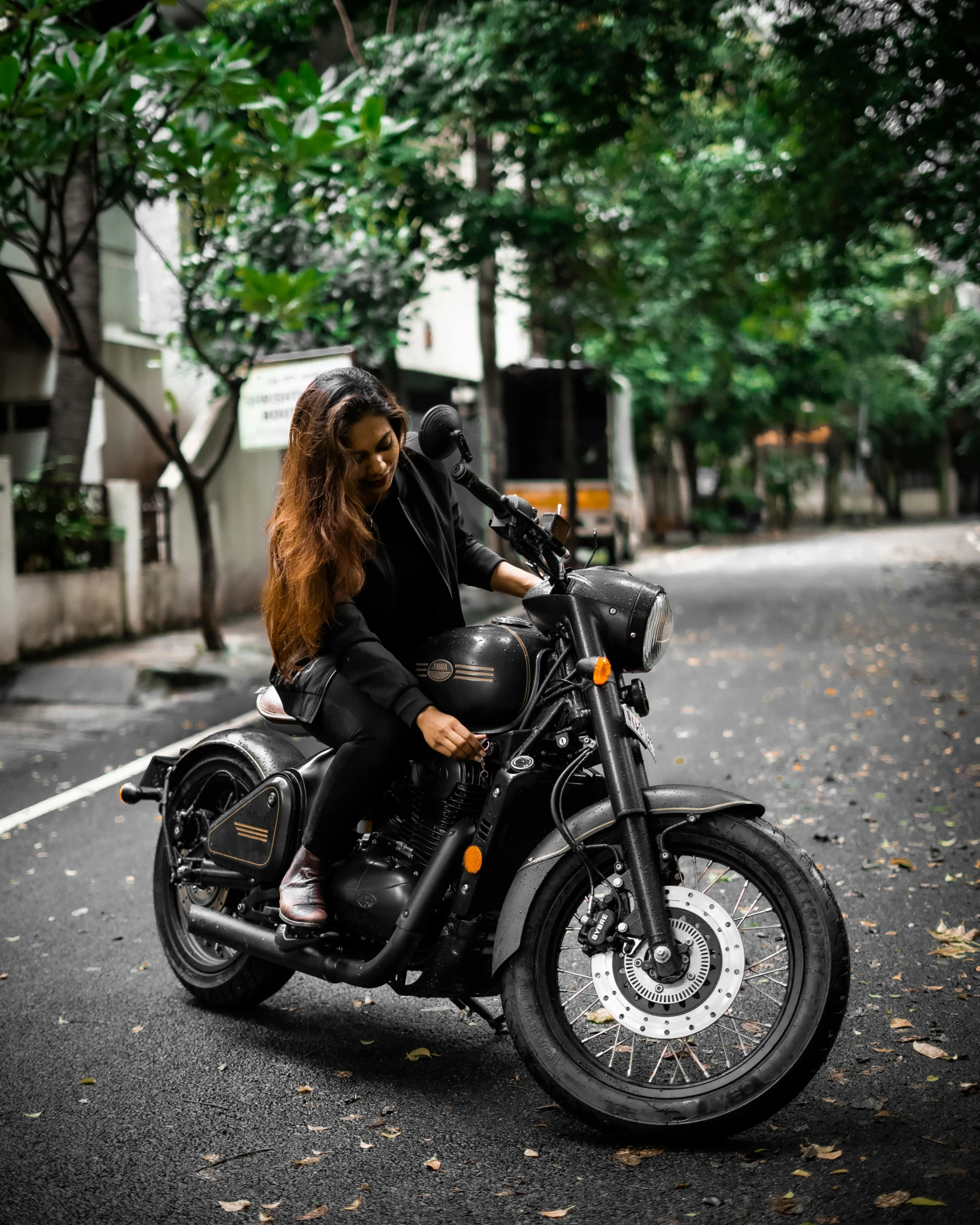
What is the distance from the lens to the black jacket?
11.4 ft

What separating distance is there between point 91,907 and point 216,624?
23.7ft

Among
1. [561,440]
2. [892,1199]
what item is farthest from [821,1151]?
[561,440]

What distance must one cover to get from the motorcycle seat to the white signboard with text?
7.71 metres

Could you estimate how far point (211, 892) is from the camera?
4.41 meters

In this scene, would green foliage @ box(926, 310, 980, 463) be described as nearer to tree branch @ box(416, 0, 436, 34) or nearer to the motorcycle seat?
tree branch @ box(416, 0, 436, 34)

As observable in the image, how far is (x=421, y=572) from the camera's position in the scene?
375 centimetres

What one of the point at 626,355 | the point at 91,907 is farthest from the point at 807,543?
the point at 91,907

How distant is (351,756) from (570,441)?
18.3 metres

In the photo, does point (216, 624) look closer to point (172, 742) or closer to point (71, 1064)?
point (172, 742)

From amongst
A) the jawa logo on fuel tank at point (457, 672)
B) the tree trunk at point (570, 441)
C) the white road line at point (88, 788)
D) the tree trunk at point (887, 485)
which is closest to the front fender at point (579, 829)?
the jawa logo on fuel tank at point (457, 672)

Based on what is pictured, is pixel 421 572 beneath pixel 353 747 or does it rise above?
above

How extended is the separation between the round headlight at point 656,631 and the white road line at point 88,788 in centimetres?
338

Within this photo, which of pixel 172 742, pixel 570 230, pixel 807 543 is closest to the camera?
pixel 172 742

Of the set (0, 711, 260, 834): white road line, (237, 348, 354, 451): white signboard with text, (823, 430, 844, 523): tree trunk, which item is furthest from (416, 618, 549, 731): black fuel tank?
(823, 430, 844, 523): tree trunk
